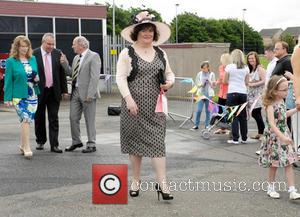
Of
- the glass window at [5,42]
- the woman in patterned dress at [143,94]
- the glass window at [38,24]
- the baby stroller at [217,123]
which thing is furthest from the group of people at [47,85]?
the glass window at [38,24]

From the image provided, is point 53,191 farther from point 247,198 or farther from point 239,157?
point 239,157

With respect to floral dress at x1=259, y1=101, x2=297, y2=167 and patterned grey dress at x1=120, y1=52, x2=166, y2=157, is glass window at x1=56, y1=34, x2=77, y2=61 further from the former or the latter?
floral dress at x1=259, y1=101, x2=297, y2=167

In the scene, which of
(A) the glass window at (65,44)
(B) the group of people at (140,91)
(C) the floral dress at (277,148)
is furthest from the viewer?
(A) the glass window at (65,44)

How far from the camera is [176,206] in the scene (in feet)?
18.0

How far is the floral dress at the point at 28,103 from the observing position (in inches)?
317

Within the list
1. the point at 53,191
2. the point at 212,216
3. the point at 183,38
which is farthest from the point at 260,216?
the point at 183,38

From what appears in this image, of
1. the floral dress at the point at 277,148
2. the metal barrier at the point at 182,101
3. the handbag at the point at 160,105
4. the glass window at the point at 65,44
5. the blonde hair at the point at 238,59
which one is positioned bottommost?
the metal barrier at the point at 182,101

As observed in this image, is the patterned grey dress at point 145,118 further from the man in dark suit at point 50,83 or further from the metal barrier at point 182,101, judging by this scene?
the metal barrier at point 182,101

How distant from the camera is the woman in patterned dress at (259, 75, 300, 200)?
5809mm

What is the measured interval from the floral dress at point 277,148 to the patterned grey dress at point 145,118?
1189 millimetres

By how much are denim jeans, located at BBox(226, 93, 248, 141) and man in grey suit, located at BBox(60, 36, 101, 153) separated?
8.56 feet

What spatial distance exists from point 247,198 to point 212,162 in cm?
204

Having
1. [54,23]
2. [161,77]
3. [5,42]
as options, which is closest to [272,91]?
[161,77]

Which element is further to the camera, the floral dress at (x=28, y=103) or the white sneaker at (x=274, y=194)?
the floral dress at (x=28, y=103)
